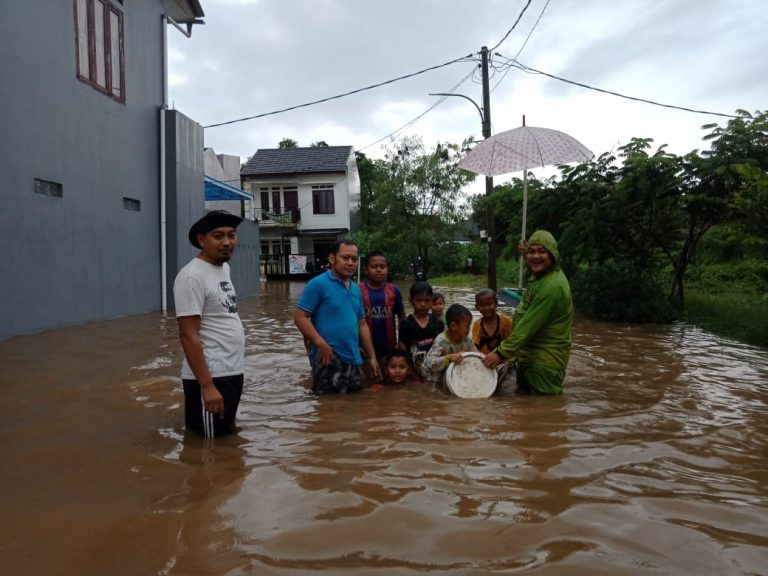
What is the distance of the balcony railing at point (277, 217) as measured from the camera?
1356 inches

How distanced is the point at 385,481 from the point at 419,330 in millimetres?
2925

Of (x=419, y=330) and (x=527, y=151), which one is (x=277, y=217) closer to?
(x=527, y=151)

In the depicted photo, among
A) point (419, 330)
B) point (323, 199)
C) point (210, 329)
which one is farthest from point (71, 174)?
point (323, 199)

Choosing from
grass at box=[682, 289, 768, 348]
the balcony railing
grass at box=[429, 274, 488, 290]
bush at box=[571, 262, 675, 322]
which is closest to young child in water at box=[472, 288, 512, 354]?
grass at box=[682, 289, 768, 348]

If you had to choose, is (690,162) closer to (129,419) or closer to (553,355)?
(553,355)

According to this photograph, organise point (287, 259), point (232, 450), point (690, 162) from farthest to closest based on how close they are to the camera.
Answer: point (287, 259)
point (690, 162)
point (232, 450)

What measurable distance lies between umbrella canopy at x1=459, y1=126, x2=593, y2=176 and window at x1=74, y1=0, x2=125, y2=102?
7.74m

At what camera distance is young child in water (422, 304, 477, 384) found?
5957 mm

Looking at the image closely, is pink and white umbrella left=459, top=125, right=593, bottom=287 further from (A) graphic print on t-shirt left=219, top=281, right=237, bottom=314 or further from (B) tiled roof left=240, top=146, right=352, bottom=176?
(B) tiled roof left=240, top=146, right=352, bottom=176

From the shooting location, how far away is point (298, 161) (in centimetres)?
3575

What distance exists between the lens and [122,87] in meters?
12.8

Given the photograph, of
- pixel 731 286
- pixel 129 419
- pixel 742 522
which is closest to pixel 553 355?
pixel 742 522

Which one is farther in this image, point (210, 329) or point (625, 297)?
point (625, 297)

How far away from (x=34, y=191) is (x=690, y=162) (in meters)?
11.4
